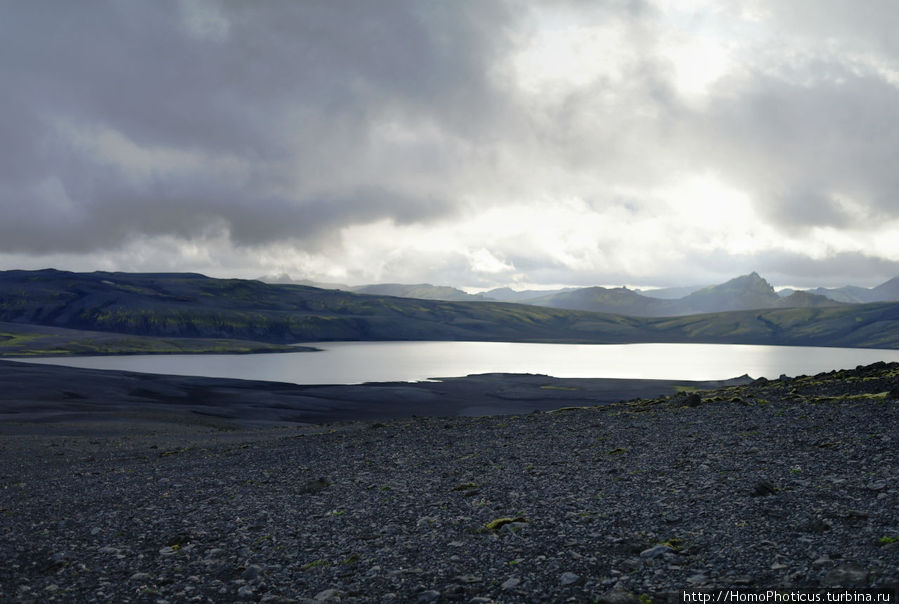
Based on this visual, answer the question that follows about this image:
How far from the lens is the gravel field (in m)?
11.5

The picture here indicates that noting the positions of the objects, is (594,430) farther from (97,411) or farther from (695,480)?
(97,411)

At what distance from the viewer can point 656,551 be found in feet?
39.8

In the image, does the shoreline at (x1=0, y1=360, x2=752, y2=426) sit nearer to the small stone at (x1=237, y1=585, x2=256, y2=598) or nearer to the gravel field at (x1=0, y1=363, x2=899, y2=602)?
the gravel field at (x1=0, y1=363, x2=899, y2=602)

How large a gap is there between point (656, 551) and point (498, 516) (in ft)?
17.6

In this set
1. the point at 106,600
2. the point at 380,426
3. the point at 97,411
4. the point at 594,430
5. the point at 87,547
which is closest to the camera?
the point at 106,600

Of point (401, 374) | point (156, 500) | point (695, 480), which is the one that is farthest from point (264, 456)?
point (401, 374)

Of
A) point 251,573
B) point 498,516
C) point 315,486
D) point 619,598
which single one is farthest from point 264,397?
point 619,598

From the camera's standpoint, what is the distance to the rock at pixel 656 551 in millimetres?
12023

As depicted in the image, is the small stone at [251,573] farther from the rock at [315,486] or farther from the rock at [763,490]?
the rock at [763,490]

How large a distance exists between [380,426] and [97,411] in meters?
41.8

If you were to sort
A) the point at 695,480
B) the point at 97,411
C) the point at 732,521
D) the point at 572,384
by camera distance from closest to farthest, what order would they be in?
the point at 732,521
the point at 695,480
the point at 97,411
the point at 572,384

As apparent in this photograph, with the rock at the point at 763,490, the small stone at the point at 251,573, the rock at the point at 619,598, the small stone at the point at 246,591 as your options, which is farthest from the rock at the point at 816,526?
the small stone at the point at 251,573

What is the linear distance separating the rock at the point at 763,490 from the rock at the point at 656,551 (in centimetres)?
484

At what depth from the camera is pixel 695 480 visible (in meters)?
18.2
